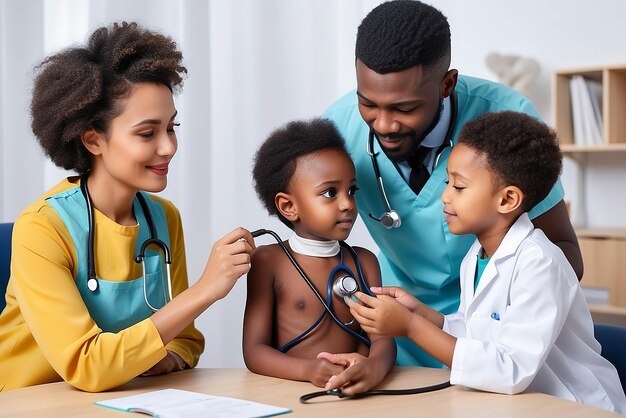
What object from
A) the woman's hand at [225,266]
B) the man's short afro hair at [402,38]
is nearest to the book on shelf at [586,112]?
the man's short afro hair at [402,38]

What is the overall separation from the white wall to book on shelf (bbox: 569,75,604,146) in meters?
0.19

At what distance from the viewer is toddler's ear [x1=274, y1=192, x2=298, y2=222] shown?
156 cm

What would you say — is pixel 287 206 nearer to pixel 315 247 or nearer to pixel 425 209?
pixel 315 247

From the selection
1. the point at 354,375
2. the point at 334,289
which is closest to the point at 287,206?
the point at 334,289

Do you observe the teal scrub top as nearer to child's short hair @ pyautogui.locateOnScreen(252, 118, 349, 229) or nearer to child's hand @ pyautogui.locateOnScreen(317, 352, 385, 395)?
child's short hair @ pyautogui.locateOnScreen(252, 118, 349, 229)

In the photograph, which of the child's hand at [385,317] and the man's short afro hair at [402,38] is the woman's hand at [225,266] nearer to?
the child's hand at [385,317]

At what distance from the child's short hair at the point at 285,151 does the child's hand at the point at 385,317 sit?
13.3 inches

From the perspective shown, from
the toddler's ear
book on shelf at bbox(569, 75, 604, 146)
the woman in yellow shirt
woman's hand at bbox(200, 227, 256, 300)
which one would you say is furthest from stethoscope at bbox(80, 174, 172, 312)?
book on shelf at bbox(569, 75, 604, 146)

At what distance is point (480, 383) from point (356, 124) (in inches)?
28.7

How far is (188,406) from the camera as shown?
1.17 metres

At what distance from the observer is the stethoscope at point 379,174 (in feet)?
5.47

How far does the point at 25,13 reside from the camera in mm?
2303

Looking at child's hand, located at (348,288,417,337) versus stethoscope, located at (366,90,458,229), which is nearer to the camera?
child's hand, located at (348,288,417,337)

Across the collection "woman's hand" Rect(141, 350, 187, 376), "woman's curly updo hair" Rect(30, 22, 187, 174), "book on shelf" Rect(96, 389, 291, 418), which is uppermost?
"woman's curly updo hair" Rect(30, 22, 187, 174)
